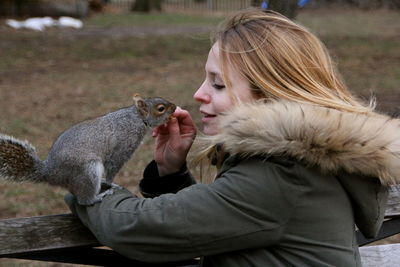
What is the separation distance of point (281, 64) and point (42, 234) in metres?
0.66

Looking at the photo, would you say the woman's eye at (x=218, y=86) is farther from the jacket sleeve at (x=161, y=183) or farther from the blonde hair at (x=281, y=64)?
the jacket sleeve at (x=161, y=183)

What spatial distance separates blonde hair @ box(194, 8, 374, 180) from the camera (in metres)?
1.46

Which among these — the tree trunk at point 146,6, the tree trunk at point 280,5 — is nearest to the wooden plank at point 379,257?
the tree trunk at point 280,5

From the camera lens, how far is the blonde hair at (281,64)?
1458 mm

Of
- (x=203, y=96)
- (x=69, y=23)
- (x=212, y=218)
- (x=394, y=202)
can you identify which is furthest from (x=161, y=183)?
(x=69, y=23)

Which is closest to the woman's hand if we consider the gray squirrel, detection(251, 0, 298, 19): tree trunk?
the gray squirrel

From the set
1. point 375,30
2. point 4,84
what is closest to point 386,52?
point 375,30

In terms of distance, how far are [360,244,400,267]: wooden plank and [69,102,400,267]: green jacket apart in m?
0.61

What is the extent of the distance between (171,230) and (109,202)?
184mm

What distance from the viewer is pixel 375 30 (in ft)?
44.0

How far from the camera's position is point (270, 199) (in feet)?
4.27

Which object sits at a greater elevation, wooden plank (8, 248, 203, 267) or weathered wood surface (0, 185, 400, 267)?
weathered wood surface (0, 185, 400, 267)

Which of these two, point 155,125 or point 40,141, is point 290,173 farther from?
point 40,141

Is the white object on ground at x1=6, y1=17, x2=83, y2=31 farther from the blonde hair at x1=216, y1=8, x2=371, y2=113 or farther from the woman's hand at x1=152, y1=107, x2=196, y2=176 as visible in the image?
the blonde hair at x1=216, y1=8, x2=371, y2=113
